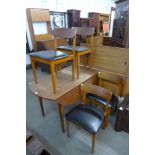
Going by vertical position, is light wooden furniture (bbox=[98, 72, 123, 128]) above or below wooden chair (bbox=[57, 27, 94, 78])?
below

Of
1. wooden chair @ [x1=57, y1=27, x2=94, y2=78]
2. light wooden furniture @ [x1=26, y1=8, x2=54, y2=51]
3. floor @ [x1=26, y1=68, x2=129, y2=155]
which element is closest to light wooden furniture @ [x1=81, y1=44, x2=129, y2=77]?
wooden chair @ [x1=57, y1=27, x2=94, y2=78]

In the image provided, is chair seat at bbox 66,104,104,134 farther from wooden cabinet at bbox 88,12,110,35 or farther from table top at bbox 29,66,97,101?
wooden cabinet at bbox 88,12,110,35

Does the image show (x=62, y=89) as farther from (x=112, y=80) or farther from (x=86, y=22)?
(x=86, y=22)

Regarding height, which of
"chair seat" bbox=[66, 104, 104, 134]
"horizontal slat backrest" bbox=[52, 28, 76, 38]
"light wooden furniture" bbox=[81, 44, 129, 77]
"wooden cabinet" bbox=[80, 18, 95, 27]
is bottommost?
"chair seat" bbox=[66, 104, 104, 134]

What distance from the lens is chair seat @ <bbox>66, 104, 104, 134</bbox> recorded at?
4.45 feet

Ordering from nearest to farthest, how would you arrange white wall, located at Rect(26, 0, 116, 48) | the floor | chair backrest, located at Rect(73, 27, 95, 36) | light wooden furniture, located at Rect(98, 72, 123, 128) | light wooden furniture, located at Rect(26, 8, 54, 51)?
the floor, light wooden furniture, located at Rect(98, 72, 123, 128), chair backrest, located at Rect(73, 27, 95, 36), light wooden furniture, located at Rect(26, 8, 54, 51), white wall, located at Rect(26, 0, 116, 48)

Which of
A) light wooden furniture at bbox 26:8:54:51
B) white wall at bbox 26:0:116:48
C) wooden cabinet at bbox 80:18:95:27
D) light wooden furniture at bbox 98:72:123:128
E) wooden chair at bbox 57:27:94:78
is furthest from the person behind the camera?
wooden cabinet at bbox 80:18:95:27

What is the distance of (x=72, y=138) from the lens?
168 centimetres

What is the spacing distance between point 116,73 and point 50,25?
2792 mm

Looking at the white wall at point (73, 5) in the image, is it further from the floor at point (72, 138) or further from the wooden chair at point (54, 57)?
the floor at point (72, 138)
